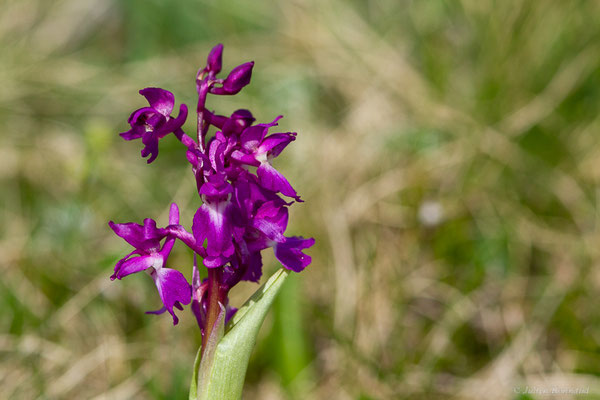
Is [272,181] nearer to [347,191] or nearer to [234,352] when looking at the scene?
[234,352]

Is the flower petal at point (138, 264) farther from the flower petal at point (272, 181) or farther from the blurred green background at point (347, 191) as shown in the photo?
the blurred green background at point (347, 191)

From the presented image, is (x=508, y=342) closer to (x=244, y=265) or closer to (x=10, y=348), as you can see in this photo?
(x=244, y=265)

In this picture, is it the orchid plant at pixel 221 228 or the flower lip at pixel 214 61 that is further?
the flower lip at pixel 214 61

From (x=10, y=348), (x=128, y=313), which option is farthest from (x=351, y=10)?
(x=10, y=348)

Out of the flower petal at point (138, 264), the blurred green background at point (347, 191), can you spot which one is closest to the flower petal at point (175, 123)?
the flower petal at point (138, 264)

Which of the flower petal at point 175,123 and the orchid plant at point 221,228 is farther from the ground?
the flower petal at point 175,123

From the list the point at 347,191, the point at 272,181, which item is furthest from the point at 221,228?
the point at 347,191
